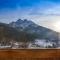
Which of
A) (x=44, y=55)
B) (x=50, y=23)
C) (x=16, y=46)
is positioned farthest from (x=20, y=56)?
(x=50, y=23)

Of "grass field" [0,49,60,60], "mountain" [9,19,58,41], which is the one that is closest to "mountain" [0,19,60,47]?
"mountain" [9,19,58,41]

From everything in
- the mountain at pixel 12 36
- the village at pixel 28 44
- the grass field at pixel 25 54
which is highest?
the mountain at pixel 12 36

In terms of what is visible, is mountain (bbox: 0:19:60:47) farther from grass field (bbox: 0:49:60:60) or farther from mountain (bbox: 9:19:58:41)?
grass field (bbox: 0:49:60:60)

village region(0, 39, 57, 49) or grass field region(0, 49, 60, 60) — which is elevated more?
village region(0, 39, 57, 49)

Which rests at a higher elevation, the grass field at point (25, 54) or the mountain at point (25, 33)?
the mountain at point (25, 33)

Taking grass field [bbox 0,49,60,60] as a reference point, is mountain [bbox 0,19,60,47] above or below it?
above

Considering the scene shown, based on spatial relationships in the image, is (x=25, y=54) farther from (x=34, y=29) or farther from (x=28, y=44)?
(x=34, y=29)

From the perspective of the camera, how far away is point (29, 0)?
3.34 metres

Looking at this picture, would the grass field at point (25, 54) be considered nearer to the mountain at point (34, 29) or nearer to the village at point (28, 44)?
the village at point (28, 44)

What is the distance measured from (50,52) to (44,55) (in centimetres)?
10

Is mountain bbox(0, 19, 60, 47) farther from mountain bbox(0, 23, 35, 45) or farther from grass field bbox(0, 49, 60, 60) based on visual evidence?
grass field bbox(0, 49, 60, 60)

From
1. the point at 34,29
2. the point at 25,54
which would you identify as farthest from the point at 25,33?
the point at 25,54

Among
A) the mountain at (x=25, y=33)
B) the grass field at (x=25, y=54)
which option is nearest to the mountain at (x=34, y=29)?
the mountain at (x=25, y=33)

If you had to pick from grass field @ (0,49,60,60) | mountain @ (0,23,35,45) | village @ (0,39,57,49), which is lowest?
grass field @ (0,49,60,60)
